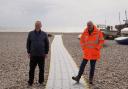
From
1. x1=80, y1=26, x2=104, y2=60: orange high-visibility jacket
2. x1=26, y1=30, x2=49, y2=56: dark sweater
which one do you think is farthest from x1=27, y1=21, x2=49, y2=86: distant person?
x1=80, y1=26, x2=104, y2=60: orange high-visibility jacket

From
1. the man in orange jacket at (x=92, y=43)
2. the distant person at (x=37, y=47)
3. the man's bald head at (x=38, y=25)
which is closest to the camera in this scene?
the man's bald head at (x=38, y=25)

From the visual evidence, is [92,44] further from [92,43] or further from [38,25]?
[38,25]

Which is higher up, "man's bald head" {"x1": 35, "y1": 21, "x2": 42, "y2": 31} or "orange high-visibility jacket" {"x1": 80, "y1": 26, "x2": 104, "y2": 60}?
"man's bald head" {"x1": 35, "y1": 21, "x2": 42, "y2": 31}

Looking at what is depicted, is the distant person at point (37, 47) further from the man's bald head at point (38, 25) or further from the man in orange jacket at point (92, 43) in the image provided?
the man in orange jacket at point (92, 43)

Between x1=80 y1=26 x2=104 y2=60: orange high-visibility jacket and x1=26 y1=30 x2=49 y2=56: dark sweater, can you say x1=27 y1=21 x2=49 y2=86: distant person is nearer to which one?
x1=26 y1=30 x2=49 y2=56: dark sweater

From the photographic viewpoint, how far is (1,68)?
16.1 metres

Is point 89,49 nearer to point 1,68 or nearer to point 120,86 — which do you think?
point 120,86

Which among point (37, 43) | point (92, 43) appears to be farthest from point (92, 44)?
point (37, 43)

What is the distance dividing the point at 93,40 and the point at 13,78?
129 inches

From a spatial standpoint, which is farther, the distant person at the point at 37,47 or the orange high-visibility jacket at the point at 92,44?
the orange high-visibility jacket at the point at 92,44

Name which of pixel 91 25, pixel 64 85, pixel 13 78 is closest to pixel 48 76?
pixel 13 78

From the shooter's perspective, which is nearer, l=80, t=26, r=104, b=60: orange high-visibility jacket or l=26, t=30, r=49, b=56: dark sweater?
l=26, t=30, r=49, b=56: dark sweater

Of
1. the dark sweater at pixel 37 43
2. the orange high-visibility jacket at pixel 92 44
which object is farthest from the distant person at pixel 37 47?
the orange high-visibility jacket at pixel 92 44

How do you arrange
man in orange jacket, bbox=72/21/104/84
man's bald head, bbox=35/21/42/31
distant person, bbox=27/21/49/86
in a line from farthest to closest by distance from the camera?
man in orange jacket, bbox=72/21/104/84
distant person, bbox=27/21/49/86
man's bald head, bbox=35/21/42/31
